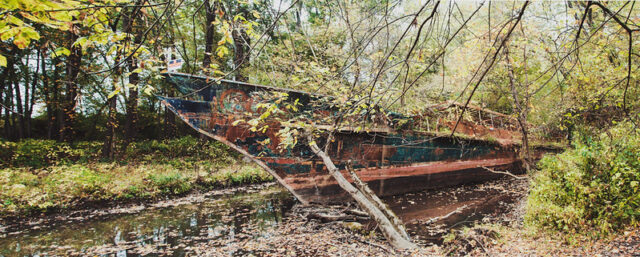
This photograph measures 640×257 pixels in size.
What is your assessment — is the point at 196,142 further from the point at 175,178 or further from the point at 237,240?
the point at 237,240

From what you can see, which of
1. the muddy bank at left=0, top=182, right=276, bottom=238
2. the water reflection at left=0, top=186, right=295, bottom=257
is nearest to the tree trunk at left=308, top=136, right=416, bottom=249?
the water reflection at left=0, top=186, right=295, bottom=257

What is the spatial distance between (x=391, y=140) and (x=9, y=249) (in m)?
7.83

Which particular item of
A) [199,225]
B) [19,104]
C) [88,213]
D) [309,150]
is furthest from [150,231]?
[19,104]

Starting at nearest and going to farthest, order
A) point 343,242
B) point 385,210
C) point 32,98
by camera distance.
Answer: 1. point 343,242
2. point 385,210
3. point 32,98

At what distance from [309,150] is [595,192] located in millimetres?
4977

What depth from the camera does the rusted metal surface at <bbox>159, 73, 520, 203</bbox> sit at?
19.5 feet

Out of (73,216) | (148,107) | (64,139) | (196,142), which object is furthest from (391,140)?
(148,107)

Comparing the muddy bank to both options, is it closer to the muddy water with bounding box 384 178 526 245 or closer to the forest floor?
the forest floor

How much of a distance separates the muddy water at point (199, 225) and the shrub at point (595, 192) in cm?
159

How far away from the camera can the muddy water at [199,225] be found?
15.4 ft

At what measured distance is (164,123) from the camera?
16.9 metres

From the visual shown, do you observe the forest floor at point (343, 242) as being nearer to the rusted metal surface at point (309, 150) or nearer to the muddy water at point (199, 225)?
the muddy water at point (199, 225)

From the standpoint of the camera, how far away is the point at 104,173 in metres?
8.66

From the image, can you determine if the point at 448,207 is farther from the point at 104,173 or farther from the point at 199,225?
the point at 104,173
